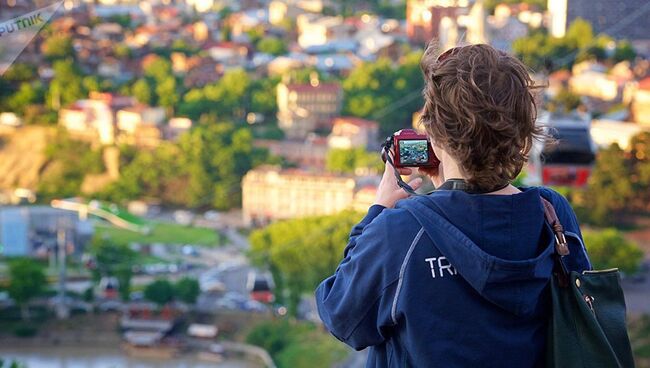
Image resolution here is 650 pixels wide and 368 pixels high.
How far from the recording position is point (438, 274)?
0.55 meters

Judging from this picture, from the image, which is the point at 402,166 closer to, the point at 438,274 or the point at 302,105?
the point at 438,274

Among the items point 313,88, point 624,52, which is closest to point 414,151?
point 624,52

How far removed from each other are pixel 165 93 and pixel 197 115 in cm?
55

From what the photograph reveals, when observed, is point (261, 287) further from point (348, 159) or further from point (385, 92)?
point (385, 92)

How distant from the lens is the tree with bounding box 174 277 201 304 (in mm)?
6543

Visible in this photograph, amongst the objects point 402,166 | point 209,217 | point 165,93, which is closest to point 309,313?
point 209,217

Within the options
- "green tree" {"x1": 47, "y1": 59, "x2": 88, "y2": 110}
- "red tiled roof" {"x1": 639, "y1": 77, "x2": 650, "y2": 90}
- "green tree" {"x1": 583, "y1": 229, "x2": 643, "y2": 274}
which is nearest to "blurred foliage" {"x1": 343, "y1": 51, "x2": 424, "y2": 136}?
"red tiled roof" {"x1": 639, "y1": 77, "x2": 650, "y2": 90}

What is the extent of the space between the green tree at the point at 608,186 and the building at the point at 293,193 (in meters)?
1.62

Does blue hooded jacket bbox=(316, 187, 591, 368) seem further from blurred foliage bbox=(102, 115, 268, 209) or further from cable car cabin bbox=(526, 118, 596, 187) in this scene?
blurred foliage bbox=(102, 115, 268, 209)

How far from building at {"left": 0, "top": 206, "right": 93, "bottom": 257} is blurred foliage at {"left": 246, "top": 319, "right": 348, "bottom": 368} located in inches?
101

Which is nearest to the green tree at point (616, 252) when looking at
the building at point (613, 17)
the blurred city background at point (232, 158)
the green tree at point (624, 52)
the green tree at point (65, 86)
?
the blurred city background at point (232, 158)

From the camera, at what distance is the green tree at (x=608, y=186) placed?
6.93 m

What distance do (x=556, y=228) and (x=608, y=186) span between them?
22.0ft

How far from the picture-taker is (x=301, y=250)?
643cm
